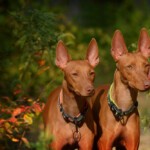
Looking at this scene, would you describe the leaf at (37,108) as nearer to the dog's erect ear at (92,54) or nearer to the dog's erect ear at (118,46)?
the dog's erect ear at (92,54)

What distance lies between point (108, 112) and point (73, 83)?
593 millimetres

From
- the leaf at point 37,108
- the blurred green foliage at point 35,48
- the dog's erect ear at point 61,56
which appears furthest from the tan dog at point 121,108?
the blurred green foliage at point 35,48

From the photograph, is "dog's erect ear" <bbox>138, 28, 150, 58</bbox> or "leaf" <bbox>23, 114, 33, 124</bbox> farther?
"leaf" <bbox>23, 114, 33, 124</bbox>

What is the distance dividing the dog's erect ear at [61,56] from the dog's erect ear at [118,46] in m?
0.53

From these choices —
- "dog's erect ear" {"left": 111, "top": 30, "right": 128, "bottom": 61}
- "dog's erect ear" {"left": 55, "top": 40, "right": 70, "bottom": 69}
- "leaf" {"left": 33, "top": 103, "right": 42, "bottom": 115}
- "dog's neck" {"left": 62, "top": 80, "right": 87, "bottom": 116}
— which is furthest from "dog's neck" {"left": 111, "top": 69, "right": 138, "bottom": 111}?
"leaf" {"left": 33, "top": 103, "right": 42, "bottom": 115}

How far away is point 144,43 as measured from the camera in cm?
760

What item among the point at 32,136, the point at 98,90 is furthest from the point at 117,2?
the point at 98,90

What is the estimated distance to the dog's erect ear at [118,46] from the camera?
24.6 ft

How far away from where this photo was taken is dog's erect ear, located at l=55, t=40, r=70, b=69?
745 cm

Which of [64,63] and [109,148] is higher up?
[64,63]

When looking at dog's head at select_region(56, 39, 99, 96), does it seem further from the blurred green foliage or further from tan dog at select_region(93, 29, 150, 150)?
the blurred green foliage

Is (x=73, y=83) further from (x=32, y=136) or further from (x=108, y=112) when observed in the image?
(x=32, y=136)

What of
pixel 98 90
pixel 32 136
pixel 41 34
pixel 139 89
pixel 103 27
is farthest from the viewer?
pixel 103 27

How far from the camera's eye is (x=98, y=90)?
8125 mm
